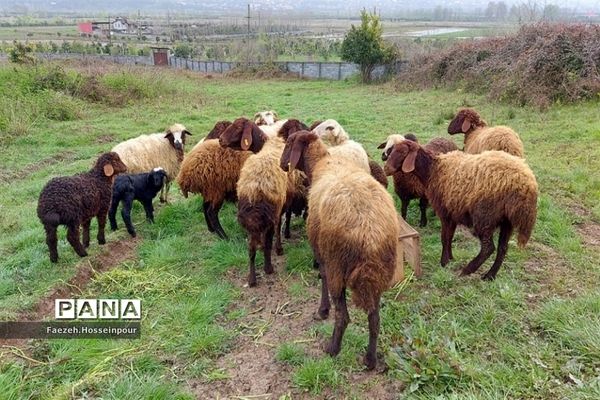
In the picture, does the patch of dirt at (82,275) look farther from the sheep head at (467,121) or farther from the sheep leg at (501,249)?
the sheep head at (467,121)

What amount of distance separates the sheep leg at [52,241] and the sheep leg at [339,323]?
3.55 metres

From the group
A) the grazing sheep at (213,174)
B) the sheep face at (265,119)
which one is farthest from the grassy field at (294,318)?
the sheep face at (265,119)

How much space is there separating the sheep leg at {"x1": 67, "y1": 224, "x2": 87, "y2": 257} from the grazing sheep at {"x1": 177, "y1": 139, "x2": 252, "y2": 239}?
1.48 metres

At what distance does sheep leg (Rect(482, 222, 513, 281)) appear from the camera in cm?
484

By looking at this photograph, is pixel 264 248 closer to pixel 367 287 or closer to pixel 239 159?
pixel 239 159

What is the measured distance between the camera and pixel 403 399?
3.35m

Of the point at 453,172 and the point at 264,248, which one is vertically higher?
the point at 453,172

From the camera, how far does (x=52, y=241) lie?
5.44 m

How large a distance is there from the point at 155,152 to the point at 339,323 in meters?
5.55

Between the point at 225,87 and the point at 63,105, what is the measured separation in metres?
11.8

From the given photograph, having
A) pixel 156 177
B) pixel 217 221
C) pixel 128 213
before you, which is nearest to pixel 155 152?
pixel 156 177

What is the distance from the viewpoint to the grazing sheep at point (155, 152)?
7.79 metres

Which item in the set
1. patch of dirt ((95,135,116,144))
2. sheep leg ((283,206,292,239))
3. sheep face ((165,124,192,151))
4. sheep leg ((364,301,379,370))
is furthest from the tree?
sheep leg ((364,301,379,370))

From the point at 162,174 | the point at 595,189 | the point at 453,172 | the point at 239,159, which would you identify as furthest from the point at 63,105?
the point at 595,189
